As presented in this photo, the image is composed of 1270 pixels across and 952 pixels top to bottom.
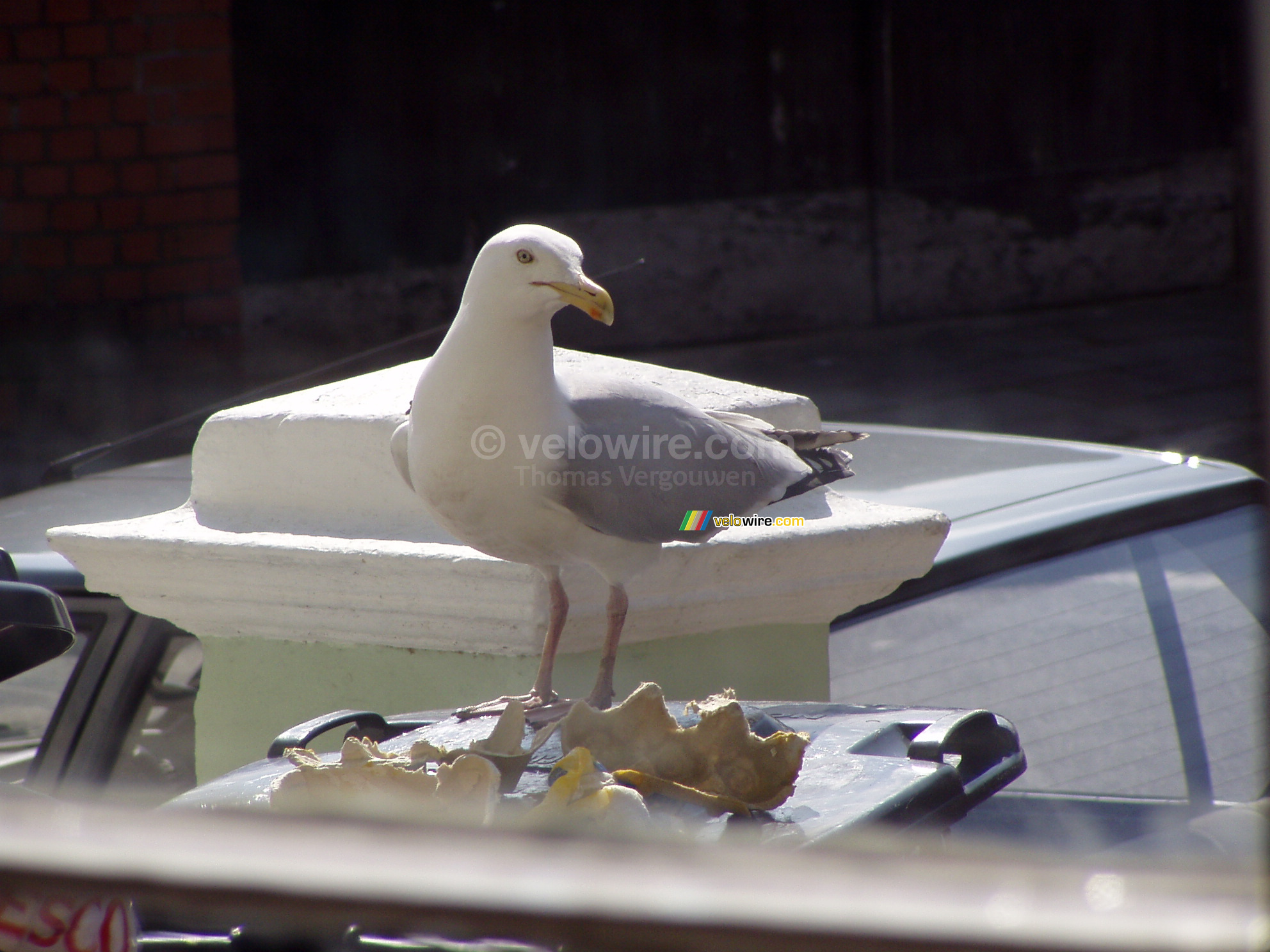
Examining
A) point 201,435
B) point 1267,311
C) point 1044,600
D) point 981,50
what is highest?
point 981,50

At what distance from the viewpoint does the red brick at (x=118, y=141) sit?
6637mm

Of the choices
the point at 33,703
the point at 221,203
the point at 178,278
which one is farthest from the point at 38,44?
the point at 33,703

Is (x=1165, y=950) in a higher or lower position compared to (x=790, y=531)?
higher

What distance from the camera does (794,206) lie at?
9.34m

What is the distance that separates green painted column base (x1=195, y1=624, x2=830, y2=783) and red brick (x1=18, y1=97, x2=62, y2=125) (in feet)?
17.5

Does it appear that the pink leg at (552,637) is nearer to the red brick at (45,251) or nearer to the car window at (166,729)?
the car window at (166,729)

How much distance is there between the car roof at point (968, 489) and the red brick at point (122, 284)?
4145 mm

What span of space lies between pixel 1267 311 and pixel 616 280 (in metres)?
8.38

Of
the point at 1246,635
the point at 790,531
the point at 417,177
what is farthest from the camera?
the point at 417,177

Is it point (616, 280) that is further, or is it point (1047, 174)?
point (1047, 174)

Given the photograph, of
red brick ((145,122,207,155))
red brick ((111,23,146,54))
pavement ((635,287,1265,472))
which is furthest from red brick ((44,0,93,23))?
pavement ((635,287,1265,472))

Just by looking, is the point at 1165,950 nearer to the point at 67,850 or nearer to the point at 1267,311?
the point at 1267,311

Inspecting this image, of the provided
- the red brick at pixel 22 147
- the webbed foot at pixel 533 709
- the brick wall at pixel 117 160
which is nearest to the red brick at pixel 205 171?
the brick wall at pixel 117 160

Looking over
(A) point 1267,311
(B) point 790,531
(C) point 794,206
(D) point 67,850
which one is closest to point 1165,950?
(A) point 1267,311
